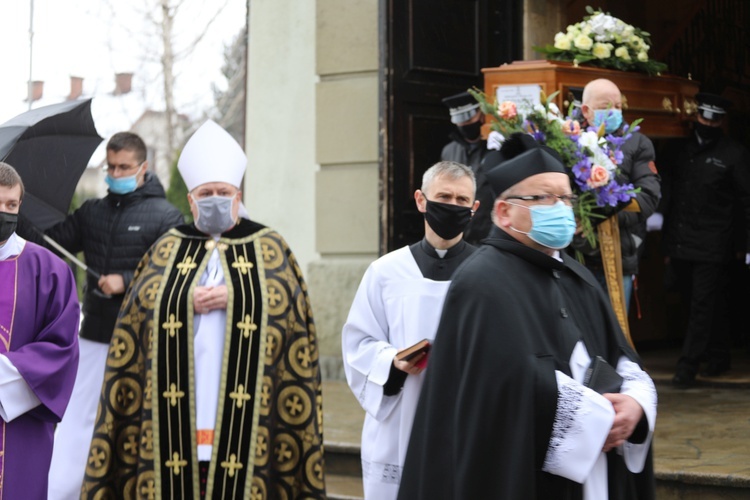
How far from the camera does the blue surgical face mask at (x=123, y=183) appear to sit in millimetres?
7145

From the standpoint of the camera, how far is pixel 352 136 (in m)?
10.2

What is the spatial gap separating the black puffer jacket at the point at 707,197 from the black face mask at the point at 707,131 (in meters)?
0.04

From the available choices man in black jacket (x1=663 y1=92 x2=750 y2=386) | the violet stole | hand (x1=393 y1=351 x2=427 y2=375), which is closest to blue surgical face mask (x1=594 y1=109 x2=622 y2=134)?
man in black jacket (x1=663 y1=92 x2=750 y2=386)

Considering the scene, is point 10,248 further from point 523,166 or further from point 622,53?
point 622,53

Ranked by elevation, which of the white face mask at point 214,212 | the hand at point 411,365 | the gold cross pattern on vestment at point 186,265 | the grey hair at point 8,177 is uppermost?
the grey hair at point 8,177

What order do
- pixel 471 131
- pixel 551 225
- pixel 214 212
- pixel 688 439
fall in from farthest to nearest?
pixel 471 131
pixel 688 439
pixel 214 212
pixel 551 225

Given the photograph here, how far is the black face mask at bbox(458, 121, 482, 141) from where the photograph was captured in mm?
8039

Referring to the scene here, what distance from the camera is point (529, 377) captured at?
3.93m

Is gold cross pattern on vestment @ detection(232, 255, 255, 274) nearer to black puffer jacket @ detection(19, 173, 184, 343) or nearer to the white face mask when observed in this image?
the white face mask

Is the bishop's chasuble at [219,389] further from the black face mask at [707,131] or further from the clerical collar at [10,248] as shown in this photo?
the black face mask at [707,131]

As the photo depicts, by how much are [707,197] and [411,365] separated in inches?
192

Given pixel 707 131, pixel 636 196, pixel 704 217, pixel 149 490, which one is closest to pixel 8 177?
pixel 149 490

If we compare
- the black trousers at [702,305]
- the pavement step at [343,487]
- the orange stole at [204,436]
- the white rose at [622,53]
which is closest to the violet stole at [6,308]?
the orange stole at [204,436]

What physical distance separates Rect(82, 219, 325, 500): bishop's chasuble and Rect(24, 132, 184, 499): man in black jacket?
1.06m
